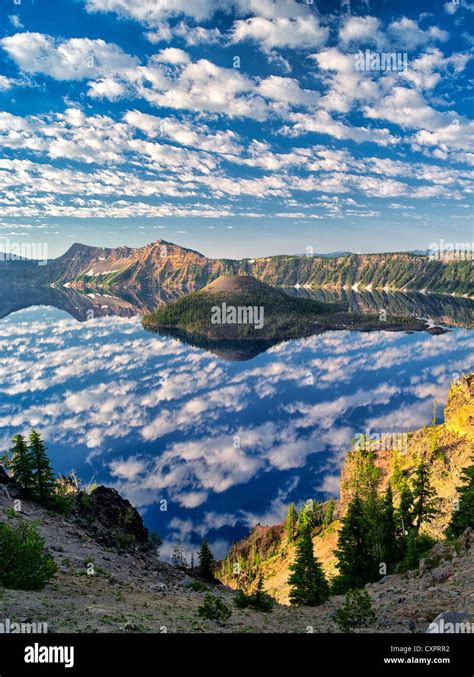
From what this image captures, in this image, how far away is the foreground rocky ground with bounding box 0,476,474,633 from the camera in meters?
17.7

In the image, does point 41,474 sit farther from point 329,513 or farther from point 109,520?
point 329,513

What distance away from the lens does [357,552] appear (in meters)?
40.5

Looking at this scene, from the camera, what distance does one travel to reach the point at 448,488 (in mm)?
56188

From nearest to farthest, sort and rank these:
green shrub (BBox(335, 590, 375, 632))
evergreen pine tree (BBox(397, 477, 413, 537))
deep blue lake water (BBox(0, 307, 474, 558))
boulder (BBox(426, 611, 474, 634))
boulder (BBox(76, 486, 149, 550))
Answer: boulder (BBox(426, 611, 474, 634)) → green shrub (BBox(335, 590, 375, 632)) → boulder (BBox(76, 486, 149, 550)) → evergreen pine tree (BBox(397, 477, 413, 537)) → deep blue lake water (BBox(0, 307, 474, 558))

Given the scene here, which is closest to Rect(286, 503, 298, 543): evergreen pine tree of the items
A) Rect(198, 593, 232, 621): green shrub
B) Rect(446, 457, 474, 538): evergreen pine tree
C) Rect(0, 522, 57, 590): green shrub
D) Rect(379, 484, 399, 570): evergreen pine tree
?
Rect(379, 484, 399, 570): evergreen pine tree

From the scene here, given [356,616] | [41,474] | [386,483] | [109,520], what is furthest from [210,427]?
[356,616]

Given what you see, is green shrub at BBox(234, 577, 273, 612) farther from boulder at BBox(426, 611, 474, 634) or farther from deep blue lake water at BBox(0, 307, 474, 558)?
deep blue lake water at BBox(0, 307, 474, 558)

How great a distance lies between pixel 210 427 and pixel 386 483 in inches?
2895

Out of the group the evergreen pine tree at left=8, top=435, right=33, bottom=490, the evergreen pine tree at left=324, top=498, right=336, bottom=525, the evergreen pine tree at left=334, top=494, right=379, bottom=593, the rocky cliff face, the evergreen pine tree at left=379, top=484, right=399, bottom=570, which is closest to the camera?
the evergreen pine tree at left=334, top=494, right=379, bottom=593

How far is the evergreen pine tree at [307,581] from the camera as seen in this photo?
110 feet

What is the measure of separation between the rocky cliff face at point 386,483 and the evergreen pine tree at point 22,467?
125 feet

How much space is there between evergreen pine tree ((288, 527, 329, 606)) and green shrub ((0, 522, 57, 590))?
22115 mm

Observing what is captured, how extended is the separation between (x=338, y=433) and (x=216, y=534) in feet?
210
